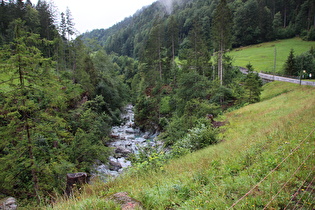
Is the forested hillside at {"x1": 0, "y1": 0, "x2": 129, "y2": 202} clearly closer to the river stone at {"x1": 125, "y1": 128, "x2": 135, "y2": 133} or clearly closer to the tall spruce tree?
the river stone at {"x1": 125, "y1": 128, "x2": 135, "y2": 133}

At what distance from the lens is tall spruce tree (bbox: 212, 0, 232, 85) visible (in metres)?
31.5

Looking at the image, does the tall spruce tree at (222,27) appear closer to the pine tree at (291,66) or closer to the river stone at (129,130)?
the river stone at (129,130)

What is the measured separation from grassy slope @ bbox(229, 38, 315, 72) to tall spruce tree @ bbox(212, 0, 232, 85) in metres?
24.6

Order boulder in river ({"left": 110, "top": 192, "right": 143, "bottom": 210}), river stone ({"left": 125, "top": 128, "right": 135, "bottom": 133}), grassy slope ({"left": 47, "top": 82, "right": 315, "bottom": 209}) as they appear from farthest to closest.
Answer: river stone ({"left": 125, "top": 128, "right": 135, "bottom": 133})
boulder in river ({"left": 110, "top": 192, "right": 143, "bottom": 210})
grassy slope ({"left": 47, "top": 82, "right": 315, "bottom": 209})

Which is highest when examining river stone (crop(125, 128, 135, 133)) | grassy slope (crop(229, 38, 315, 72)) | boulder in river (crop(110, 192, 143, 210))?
grassy slope (crop(229, 38, 315, 72))

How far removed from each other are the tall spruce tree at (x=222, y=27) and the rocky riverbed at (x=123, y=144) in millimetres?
17230

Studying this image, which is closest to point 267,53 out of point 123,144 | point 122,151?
point 123,144

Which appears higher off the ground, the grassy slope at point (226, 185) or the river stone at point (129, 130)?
the grassy slope at point (226, 185)

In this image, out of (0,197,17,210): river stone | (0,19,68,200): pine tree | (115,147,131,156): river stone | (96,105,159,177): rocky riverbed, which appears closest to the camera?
(0,197,17,210): river stone

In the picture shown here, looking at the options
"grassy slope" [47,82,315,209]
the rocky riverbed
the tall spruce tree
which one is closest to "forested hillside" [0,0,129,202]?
"grassy slope" [47,82,315,209]

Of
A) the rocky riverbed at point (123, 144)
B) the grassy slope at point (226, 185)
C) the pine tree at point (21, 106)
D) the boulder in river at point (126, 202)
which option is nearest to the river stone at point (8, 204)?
the pine tree at point (21, 106)

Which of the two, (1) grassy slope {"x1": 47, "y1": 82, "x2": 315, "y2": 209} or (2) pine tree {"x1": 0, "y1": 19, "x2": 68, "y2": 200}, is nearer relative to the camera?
(1) grassy slope {"x1": 47, "y1": 82, "x2": 315, "y2": 209}

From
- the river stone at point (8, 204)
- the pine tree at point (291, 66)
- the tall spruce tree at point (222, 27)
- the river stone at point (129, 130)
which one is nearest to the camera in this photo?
the river stone at point (8, 204)

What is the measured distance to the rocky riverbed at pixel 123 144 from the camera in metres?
18.7
